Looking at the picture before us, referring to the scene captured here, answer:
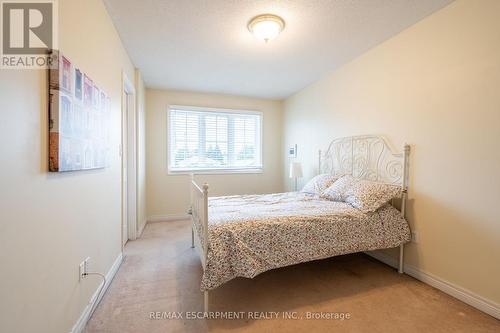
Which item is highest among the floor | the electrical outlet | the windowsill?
the windowsill

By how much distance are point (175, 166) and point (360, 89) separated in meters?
3.40

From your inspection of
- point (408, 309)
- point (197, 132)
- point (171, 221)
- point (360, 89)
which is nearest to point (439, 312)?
point (408, 309)

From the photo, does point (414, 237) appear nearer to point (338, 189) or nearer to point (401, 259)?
point (401, 259)

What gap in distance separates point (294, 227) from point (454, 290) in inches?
58.6

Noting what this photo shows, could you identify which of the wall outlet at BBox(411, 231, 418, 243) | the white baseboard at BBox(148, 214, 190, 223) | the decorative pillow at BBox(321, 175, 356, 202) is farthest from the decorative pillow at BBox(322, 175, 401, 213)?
the white baseboard at BBox(148, 214, 190, 223)

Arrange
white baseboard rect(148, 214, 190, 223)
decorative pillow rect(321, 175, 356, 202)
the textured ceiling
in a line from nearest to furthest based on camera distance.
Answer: the textured ceiling → decorative pillow rect(321, 175, 356, 202) → white baseboard rect(148, 214, 190, 223)

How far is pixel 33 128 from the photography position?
1.09 meters

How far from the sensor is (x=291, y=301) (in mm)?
1900

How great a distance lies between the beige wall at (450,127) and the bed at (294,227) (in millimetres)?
195

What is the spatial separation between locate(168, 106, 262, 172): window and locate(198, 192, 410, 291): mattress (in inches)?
87.0

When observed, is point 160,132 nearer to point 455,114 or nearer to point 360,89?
point 360,89

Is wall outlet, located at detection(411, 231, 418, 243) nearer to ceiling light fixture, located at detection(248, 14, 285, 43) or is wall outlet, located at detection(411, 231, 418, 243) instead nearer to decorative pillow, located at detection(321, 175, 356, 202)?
decorative pillow, located at detection(321, 175, 356, 202)

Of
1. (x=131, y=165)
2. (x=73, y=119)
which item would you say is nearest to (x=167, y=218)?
(x=131, y=165)

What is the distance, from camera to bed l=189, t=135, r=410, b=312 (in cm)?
171
